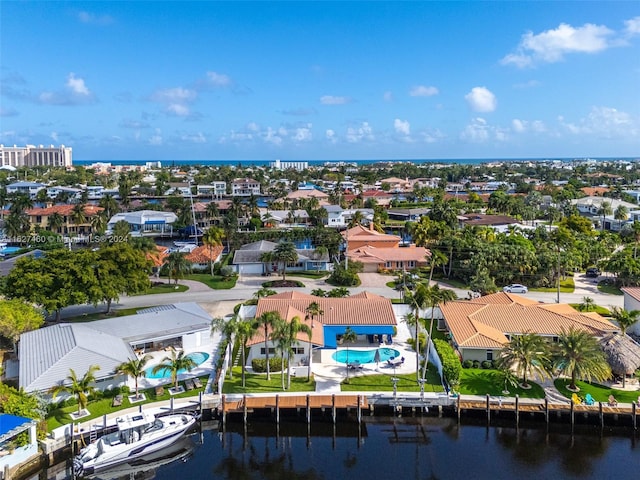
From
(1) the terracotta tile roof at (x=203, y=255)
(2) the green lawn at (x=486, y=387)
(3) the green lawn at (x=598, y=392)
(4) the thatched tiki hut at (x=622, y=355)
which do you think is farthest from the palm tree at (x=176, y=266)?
(4) the thatched tiki hut at (x=622, y=355)

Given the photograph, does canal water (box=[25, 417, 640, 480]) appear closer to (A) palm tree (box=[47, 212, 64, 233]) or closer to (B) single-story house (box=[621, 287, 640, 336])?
(B) single-story house (box=[621, 287, 640, 336])

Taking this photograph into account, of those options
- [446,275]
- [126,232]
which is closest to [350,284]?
[446,275]

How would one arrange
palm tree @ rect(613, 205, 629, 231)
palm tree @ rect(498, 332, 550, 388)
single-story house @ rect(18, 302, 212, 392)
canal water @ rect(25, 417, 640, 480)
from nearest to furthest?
canal water @ rect(25, 417, 640, 480) → single-story house @ rect(18, 302, 212, 392) → palm tree @ rect(498, 332, 550, 388) → palm tree @ rect(613, 205, 629, 231)

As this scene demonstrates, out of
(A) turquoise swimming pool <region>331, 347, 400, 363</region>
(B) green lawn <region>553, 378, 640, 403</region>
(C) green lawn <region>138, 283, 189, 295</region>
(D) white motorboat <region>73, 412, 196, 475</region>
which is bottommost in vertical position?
(D) white motorboat <region>73, 412, 196, 475</region>

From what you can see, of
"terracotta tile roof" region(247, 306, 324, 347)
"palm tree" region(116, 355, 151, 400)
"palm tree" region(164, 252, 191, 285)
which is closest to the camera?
"palm tree" region(116, 355, 151, 400)

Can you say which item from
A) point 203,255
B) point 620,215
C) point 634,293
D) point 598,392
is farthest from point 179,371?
point 620,215

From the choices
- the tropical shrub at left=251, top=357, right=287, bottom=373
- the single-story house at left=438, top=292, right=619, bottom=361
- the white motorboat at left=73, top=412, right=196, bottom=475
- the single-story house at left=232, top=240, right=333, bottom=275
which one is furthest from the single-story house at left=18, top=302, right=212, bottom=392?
the single-story house at left=232, top=240, right=333, bottom=275
